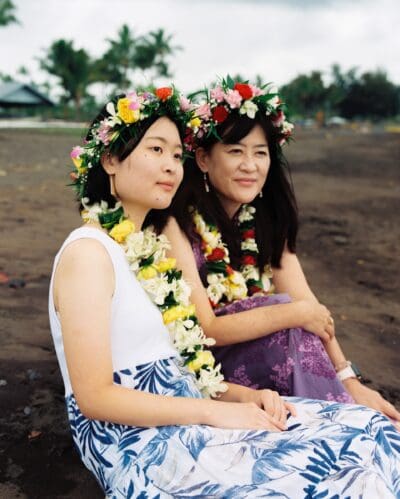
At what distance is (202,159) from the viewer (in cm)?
339

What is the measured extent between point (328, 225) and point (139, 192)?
316 inches

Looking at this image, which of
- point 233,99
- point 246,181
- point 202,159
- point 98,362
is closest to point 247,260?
point 246,181

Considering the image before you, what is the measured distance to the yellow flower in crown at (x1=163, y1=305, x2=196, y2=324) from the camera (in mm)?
2574

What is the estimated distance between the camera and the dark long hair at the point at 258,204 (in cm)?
327

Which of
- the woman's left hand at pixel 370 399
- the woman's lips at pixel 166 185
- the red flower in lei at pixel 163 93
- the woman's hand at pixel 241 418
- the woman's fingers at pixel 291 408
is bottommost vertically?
the woman's left hand at pixel 370 399

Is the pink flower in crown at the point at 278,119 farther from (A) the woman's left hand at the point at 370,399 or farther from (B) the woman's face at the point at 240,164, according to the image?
(A) the woman's left hand at the point at 370,399

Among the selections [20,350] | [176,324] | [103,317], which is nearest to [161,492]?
[103,317]

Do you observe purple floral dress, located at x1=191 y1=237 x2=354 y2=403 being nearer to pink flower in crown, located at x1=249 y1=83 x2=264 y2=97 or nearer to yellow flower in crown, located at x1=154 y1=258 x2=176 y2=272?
yellow flower in crown, located at x1=154 y1=258 x2=176 y2=272

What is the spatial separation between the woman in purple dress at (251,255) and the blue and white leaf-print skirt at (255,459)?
763mm

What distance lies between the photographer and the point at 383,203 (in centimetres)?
1229

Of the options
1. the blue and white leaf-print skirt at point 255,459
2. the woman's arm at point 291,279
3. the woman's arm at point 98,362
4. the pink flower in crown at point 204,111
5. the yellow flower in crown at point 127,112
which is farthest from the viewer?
the woman's arm at point 291,279

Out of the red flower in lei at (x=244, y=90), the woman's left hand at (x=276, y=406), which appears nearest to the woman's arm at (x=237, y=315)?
the woman's left hand at (x=276, y=406)

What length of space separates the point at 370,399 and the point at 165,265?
1.34 m

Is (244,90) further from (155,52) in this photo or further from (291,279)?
(155,52)
